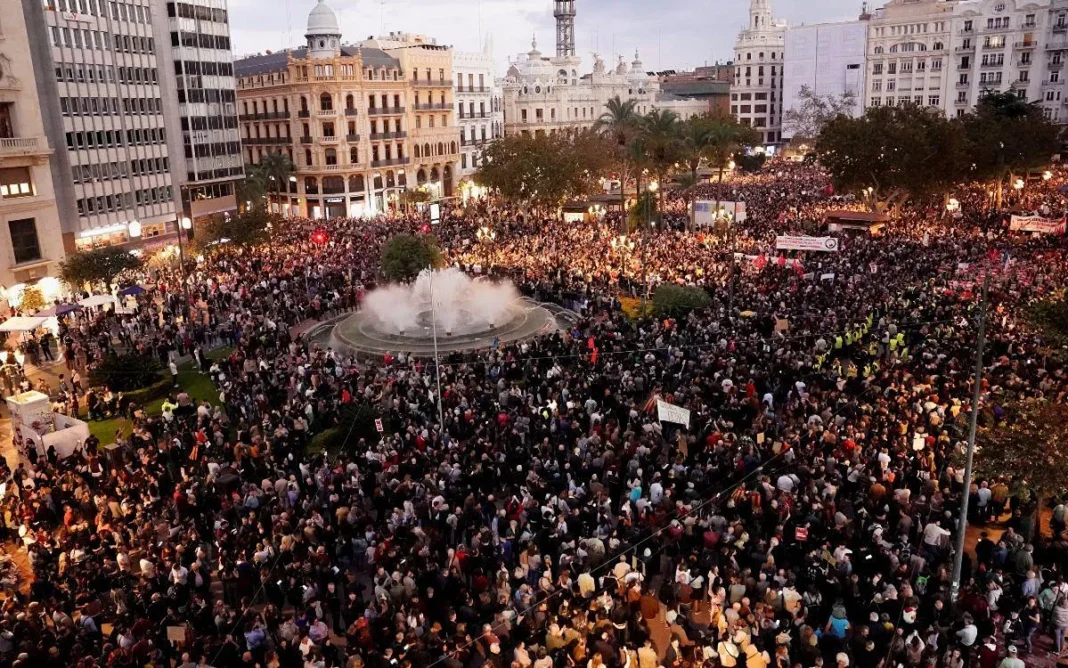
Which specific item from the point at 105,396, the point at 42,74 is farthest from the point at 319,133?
the point at 105,396

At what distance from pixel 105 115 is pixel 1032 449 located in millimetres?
49290

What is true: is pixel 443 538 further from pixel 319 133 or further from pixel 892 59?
pixel 892 59

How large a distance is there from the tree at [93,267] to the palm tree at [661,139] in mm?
30661

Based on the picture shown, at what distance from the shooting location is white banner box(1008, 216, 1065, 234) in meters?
34.8

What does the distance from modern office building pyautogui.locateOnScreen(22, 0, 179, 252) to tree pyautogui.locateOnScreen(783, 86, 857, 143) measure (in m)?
76.7

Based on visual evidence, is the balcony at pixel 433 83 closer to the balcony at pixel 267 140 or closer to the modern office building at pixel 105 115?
the balcony at pixel 267 140

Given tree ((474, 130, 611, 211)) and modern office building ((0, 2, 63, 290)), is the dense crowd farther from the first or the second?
tree ((474, 130, 611, 211))

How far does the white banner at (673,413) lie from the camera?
663 inches

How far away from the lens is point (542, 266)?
36.0 metres

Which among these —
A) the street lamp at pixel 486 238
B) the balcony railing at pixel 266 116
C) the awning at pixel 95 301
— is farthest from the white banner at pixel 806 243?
the balcony railing at pixel 266 116

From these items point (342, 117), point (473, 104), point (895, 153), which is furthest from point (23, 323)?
point (473, 104)

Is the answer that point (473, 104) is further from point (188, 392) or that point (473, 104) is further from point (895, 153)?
point (188, 392)

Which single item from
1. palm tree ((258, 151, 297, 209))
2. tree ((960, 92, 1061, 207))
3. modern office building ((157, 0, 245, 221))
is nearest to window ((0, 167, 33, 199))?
modern office building ((157, 0, 245, 221))

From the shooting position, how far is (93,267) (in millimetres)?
33688
